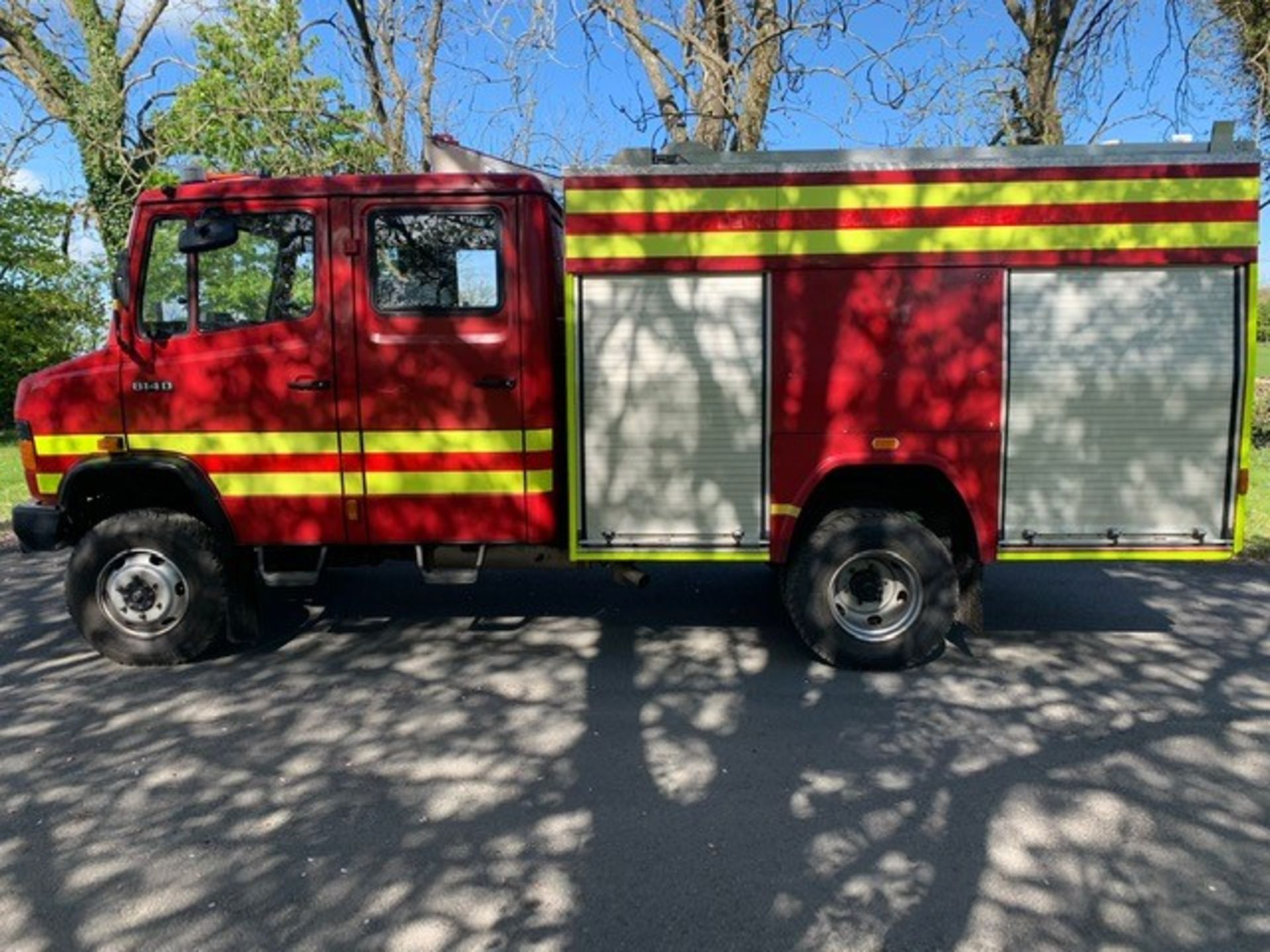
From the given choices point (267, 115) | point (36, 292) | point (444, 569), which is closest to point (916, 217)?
point (444, 569)

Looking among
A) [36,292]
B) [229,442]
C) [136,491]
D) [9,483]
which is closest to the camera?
[229,442]

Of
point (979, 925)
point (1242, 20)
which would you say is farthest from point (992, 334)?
point (1242, 20)

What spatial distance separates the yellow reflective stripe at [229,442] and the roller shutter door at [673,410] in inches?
60.1

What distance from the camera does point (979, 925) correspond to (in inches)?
116

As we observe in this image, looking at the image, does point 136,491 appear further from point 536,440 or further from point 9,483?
point 9,483

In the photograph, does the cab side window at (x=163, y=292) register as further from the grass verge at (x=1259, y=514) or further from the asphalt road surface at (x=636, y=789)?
the grass verge at (x=1259, y=514)

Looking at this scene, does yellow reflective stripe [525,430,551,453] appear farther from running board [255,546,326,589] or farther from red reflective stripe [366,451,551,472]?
running board [255,546,326,589]

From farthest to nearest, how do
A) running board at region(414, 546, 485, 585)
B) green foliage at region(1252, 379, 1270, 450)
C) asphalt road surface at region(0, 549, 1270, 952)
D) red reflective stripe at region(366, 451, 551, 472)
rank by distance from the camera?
1. green foliage at region(1252, 379, 1270, 450)
2. running board at region(414, 546, 485, 585)
3. red reflective stripe at region(366, 451, 551, 472)
4. asphalt road surface at region(0, 549, 1270, 952)

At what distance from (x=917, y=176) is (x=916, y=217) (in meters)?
0.21

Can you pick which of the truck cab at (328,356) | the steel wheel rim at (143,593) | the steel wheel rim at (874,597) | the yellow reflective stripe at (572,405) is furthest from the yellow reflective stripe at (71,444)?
the steel wheel rim at (874,597)

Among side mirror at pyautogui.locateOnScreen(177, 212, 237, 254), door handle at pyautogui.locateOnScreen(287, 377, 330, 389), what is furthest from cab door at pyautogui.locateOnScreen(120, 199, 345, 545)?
side mirror at pyautogui.locateOnScreen(177, 212, 237, 254)

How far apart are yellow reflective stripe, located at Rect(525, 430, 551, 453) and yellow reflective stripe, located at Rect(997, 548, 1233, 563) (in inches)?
101

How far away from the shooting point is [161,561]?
5.38 meters

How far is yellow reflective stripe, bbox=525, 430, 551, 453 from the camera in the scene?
5.20 meters
